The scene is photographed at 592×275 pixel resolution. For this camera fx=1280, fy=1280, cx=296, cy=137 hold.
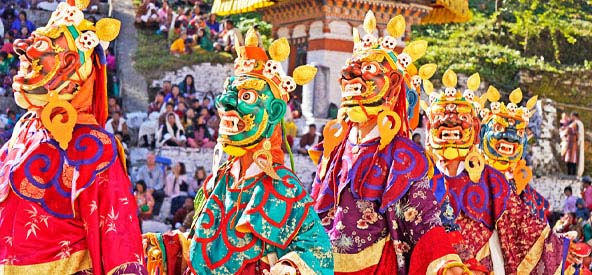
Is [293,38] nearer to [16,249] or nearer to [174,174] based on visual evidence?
[174,174]

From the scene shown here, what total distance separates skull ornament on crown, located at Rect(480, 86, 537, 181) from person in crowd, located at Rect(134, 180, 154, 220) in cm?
460

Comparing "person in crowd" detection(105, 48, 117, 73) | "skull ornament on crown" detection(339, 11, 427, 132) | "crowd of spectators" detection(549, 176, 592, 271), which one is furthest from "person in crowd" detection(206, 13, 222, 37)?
"skull ornament on crown" detection(339, 11, 427, 132)

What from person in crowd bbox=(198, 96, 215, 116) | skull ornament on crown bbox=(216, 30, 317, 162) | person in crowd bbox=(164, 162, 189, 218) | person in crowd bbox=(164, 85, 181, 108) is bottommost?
person in crowd bbox=(164, 162, 189, 218)

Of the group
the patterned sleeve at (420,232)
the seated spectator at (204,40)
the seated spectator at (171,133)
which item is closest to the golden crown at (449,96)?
the patterned sleeve at (420,232)

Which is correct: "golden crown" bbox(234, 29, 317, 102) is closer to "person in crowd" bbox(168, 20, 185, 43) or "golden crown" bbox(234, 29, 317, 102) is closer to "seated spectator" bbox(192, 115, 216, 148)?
"seated spectator" bbox(192, 115, 216, 148)

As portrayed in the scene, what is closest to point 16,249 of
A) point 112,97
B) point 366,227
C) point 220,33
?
point 366,227

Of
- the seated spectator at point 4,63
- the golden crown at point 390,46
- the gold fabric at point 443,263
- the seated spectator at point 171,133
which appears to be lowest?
the seated spectator at point 171,133

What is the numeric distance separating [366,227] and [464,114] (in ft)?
5.12

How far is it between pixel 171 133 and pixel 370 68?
8134 mm

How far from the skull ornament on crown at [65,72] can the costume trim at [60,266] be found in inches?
19.0

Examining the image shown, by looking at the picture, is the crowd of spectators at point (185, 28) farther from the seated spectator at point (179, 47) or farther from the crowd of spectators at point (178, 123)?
the crowd of spectators at point (178, 123)

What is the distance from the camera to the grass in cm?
1783

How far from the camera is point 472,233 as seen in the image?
8.08m

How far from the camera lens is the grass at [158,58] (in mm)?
17828
